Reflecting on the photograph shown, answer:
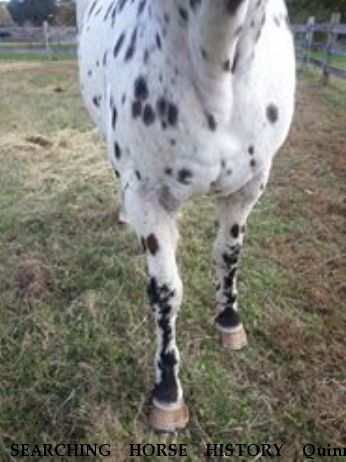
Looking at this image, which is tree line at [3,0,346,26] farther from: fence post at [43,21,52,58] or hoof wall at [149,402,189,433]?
hoof wall at [149,402,189,433]

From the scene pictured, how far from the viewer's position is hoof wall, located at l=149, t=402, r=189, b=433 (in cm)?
226

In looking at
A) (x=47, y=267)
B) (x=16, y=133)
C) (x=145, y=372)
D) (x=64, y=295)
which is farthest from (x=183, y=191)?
(x=16, y=133)

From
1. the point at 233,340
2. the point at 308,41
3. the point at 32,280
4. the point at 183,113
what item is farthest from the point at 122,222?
the point at 308,41

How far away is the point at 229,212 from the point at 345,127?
4.59 m

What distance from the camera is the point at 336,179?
187 inches

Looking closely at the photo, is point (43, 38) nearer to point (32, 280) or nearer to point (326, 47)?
point (326, 47)

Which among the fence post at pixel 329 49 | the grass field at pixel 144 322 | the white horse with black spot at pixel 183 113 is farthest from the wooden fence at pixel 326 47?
the white horse with black spot at pixel 183 113

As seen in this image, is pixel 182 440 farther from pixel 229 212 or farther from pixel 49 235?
pixel 49 235

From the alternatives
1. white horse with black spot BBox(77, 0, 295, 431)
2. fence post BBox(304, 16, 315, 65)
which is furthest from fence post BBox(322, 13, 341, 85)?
white horse with black spot BBox(77, 0, 295, 431)

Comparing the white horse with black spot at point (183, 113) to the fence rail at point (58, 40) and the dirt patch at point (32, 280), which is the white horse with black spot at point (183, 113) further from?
the fence rail at point (58, 40)

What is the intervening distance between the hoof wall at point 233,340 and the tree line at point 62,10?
391 inches

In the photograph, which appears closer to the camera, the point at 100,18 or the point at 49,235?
the point at 100,18

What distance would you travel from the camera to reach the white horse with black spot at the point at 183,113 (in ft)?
5.56

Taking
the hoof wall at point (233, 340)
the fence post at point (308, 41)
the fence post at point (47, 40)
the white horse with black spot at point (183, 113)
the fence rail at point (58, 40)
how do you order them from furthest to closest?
1. the fence post at point (47, 40)
2. the fence rail at point (58, 40)
3. the fence post at point (308, 41)
4. the hoof wall at point (233, 340)
5. the white horse with black spot at point (183, 113)
